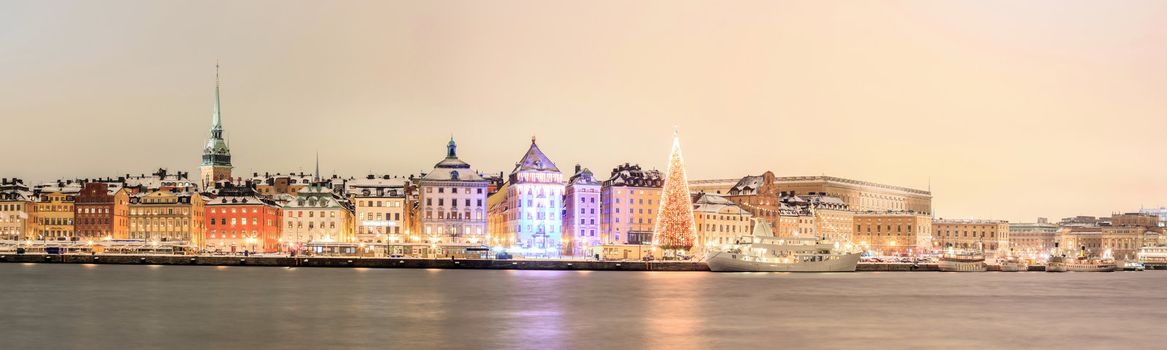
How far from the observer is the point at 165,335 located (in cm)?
→ 5041

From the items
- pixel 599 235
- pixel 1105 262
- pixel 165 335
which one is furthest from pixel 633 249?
pixel 165 335

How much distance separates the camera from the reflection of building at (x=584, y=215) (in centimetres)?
15175

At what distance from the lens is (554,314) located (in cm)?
6191

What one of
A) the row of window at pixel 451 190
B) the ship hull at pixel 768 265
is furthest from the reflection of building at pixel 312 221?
the ship hull at pixel 768 265

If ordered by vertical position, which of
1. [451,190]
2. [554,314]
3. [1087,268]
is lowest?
[1087,268]

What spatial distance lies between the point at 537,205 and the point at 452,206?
11.2 metres

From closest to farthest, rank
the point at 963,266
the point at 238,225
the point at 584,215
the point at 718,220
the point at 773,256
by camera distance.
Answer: the point at 773,256
the point at 963,266
the point at 584,215
the point at 238,225
the point at 718,220

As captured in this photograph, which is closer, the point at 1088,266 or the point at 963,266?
the point at 963,266

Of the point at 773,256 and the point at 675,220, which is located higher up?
the point at 675,220

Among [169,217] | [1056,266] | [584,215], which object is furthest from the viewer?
[169,217]

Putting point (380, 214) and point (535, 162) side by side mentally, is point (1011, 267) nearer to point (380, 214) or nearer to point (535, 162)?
point (535, 162)

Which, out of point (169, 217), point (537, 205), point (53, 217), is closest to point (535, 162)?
point (537, 205)

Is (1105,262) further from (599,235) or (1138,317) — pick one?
(1138,317)

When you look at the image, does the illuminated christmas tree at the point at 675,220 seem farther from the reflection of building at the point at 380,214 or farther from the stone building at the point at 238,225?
the stone building at the point at 238,225
